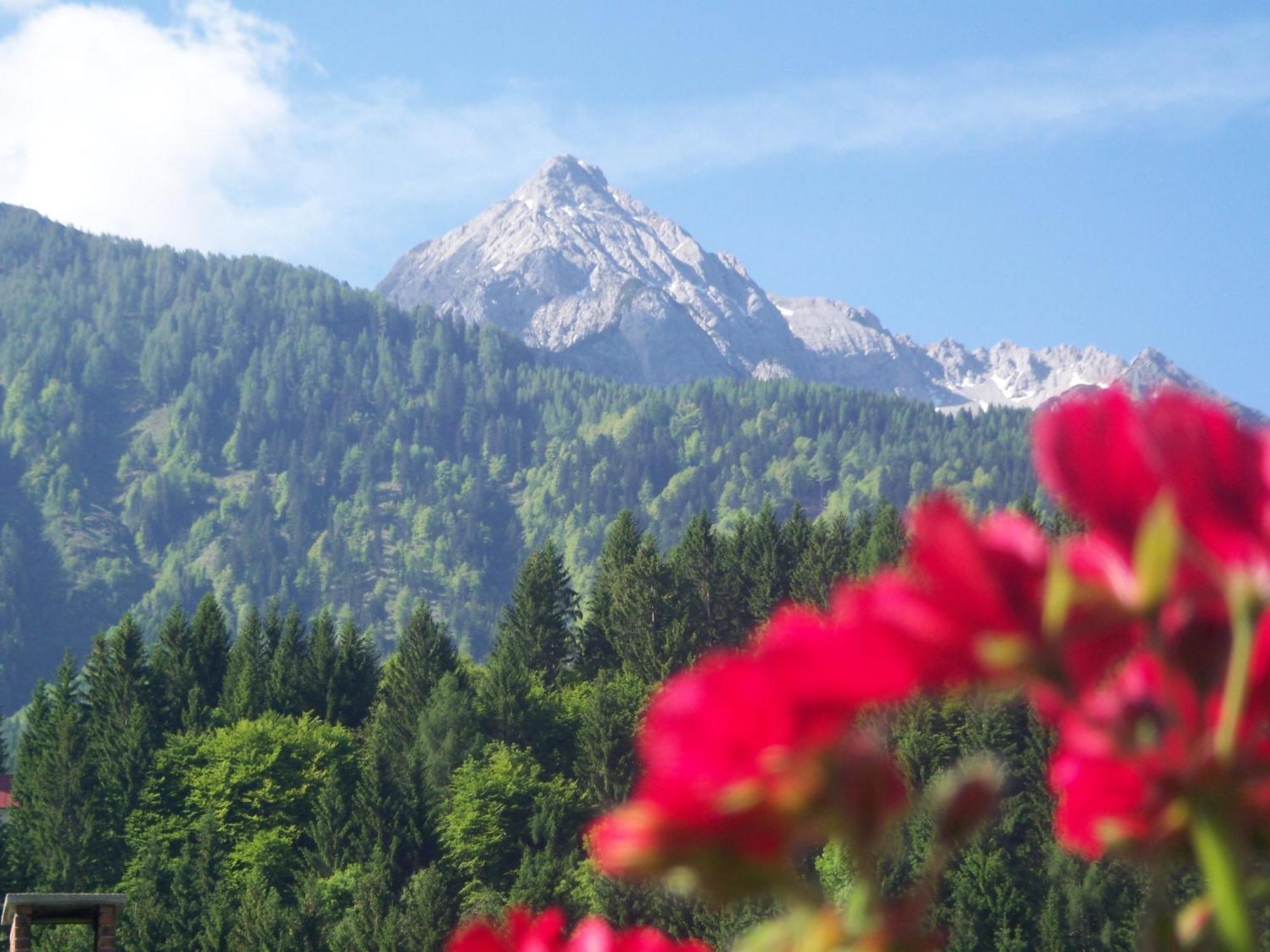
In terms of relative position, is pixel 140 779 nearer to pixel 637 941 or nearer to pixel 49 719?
pixel 49 719

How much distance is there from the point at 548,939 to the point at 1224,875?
0.84 metres

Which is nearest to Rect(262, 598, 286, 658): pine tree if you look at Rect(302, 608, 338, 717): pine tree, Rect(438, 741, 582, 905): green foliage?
Rect(302, 608, 338, 717): pine tree

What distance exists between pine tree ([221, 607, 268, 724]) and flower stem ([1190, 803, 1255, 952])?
104363 mm

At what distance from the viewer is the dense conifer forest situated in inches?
2975

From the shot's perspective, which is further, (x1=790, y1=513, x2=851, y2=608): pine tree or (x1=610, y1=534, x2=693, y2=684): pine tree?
(x1=790, y1=513, x2=851, y2=608): pine tree

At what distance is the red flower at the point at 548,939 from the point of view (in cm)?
185

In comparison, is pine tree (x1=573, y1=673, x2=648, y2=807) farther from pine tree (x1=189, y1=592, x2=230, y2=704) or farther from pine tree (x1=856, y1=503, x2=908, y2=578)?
pine tree (x1=189, y1=592, x2=230, y2=704)

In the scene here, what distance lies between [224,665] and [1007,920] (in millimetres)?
54507

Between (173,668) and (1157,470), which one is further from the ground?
(173,668)

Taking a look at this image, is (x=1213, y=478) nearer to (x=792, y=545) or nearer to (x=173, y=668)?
(x=173, y=668)

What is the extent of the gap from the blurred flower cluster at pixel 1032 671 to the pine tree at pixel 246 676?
10428 cm

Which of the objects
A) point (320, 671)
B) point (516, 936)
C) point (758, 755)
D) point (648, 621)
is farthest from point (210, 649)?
point (758, 755)

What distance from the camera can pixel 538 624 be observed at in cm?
11344

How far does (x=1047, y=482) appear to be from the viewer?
1371 mm
